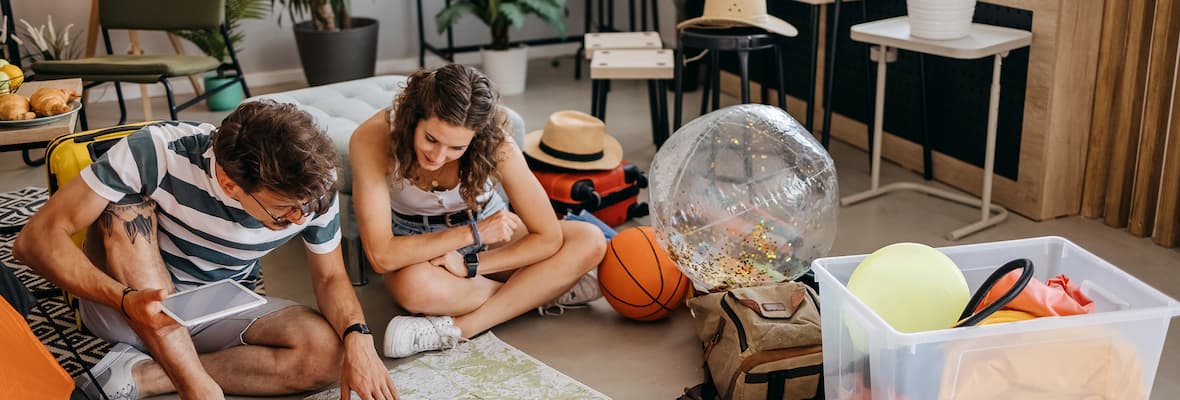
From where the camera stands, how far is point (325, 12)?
5258mm

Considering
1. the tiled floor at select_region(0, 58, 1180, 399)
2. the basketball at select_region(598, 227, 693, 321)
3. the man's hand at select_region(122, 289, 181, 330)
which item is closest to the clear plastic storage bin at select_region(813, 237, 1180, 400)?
the tiled floor at select_region(0, 58, 1180, 399)

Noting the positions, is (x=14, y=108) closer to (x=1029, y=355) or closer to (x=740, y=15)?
(x=740, y=15)

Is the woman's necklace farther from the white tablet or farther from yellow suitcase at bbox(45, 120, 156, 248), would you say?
yellow suitcase at bbox(45, 120, 156, 248)

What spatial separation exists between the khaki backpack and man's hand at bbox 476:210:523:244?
0.59m

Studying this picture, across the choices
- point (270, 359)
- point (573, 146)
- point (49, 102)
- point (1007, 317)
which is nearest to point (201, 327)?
point (270, 359)

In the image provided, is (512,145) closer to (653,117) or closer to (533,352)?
(533,352)

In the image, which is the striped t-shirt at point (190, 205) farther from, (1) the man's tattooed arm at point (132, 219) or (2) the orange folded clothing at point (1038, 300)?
(2) the orange folded clothing at point (1038, 300)

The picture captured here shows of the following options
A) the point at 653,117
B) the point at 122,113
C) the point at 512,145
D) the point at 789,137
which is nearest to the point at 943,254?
the point at 789,137

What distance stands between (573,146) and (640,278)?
790mm

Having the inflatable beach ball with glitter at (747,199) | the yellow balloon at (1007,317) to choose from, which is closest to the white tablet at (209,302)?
the inflatable beach ball with glitter at (747,199)

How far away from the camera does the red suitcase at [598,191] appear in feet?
11.0

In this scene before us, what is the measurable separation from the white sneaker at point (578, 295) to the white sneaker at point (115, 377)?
1040 mm

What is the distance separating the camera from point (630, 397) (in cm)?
245

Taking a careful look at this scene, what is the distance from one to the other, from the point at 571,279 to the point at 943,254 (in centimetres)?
106
